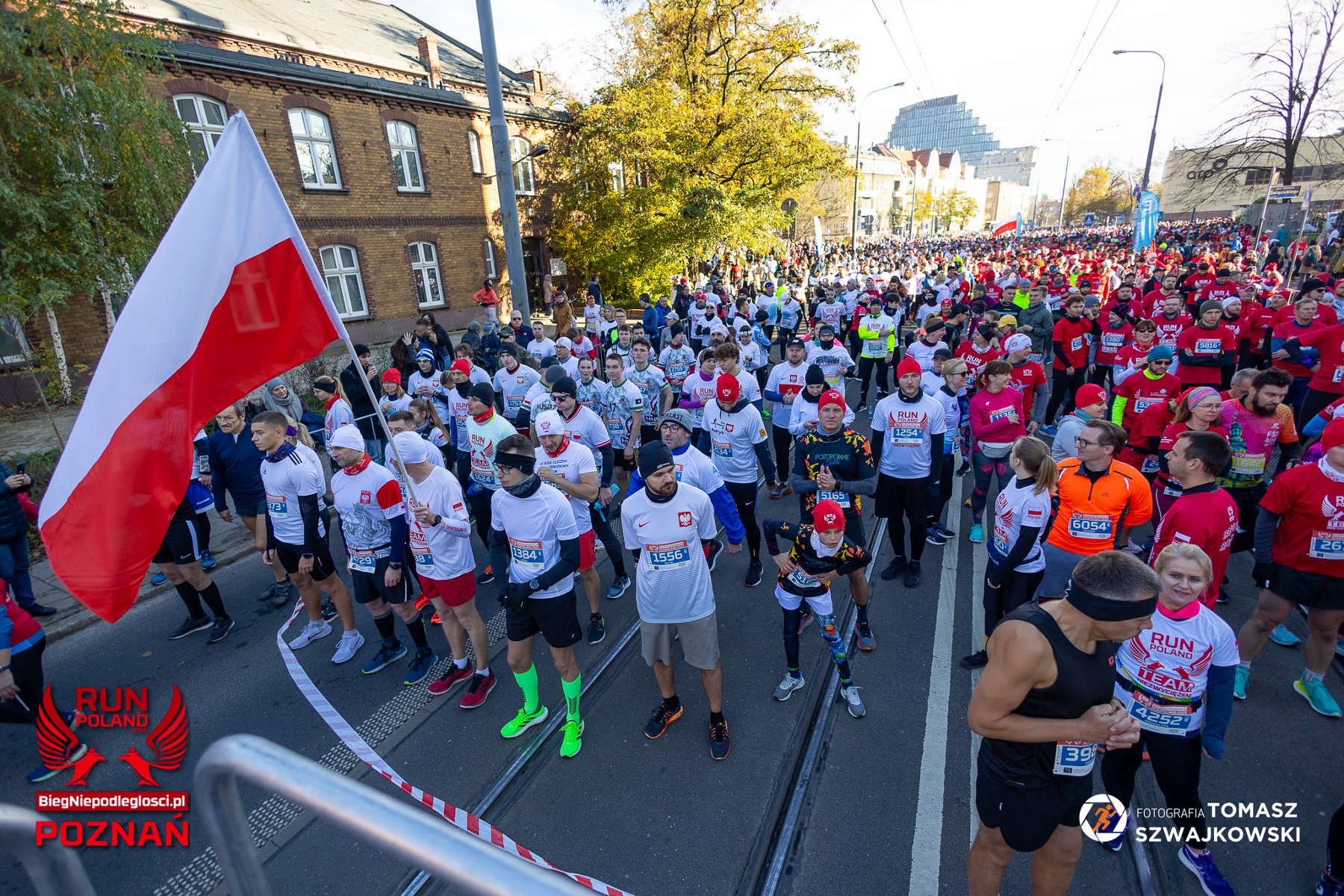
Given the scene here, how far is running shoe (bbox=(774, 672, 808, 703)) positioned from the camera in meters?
4.64

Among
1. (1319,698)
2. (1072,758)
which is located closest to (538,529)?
(1072,758)

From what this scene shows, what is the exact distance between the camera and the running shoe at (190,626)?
6086mm

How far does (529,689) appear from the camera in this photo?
451 centimetres

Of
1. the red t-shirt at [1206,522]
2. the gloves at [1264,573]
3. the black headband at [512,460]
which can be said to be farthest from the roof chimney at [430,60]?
the gloves at [1264,573]

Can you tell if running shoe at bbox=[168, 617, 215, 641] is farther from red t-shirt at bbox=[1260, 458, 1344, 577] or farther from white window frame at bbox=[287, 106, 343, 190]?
white window frame at bbox=[287, 106, 343, 190]

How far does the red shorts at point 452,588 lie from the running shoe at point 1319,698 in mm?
5878

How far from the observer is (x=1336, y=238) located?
21.5 metres

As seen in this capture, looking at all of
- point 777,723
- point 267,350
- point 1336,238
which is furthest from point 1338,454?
point 1336,238

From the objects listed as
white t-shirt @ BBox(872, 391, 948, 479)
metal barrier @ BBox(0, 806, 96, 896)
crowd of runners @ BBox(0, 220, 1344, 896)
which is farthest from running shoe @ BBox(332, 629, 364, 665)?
white t-shirt @ BBox(872, 391, 948, 479)

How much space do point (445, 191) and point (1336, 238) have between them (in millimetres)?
30430

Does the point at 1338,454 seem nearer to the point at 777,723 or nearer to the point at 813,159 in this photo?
the point at 777,723

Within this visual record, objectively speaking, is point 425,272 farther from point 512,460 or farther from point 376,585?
point 512,460

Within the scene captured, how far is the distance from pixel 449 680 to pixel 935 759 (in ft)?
12.0

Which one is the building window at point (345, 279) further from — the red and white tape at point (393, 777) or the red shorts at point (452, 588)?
the red shorts at point (452, 588)
